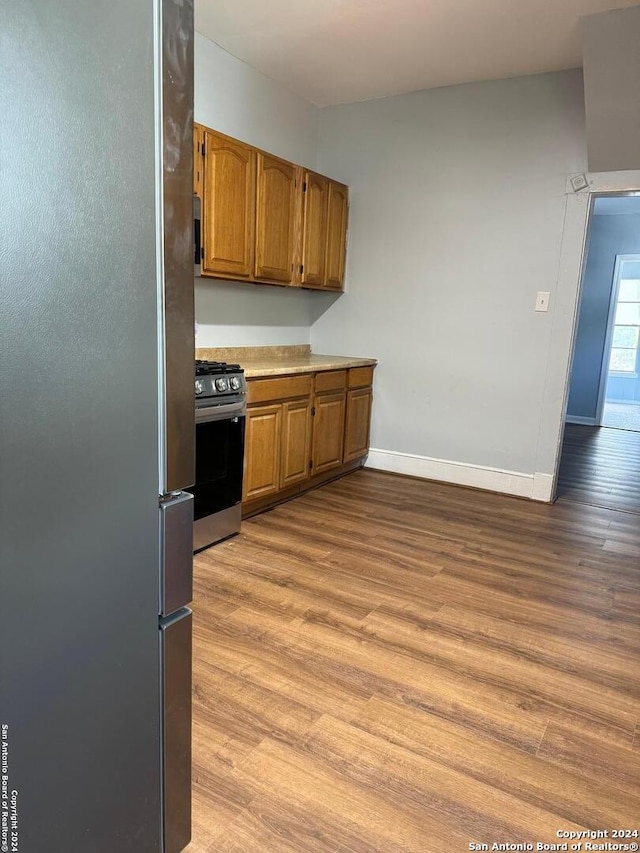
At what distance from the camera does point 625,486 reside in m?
4.44

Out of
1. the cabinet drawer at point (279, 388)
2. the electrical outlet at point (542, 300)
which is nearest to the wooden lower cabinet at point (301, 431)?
the cabinet drawer at point (279, 388)

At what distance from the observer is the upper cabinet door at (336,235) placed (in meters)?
4.27

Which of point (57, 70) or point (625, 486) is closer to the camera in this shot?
point (57, 70)

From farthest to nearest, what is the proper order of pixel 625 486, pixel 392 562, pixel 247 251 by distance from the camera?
1. pixel 625 486
2. pixel 247 251
3. pixel 392 562

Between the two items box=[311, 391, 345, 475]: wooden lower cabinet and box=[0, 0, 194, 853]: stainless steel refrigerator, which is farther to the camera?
box=[311, 391, 345, 475]: wooden lower cabinet

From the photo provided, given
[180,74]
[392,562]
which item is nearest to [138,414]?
[180,74]

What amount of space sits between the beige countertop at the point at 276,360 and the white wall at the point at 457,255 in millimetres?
284

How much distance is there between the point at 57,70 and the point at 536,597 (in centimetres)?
256

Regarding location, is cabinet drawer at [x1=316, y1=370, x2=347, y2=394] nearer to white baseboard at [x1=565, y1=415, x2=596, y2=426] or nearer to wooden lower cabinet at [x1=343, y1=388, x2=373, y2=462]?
wooden lower cabinet at [x1=343, y1=388, x2=373, y2=462]

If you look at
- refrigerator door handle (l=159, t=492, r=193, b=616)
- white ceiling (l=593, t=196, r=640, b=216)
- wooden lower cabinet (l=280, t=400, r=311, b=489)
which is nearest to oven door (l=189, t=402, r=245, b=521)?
wooden lower cabinet (l=280, t=400, r=311, b=489)

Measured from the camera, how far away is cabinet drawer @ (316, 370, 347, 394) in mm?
3820

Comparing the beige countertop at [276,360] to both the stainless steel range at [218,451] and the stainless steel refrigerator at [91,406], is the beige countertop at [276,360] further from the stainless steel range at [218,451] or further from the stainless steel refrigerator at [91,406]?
the stainless steel refrigerator at [91,406]

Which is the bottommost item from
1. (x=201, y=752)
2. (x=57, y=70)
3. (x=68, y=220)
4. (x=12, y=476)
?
(x=201, y=752)

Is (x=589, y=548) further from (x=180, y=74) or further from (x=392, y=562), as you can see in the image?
(x=180, y=74)
